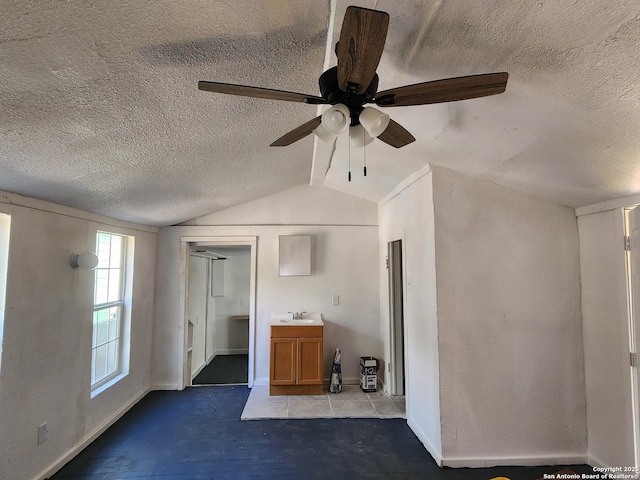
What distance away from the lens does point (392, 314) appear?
156 inches

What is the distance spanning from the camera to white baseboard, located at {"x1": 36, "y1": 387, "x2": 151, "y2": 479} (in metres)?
2.43

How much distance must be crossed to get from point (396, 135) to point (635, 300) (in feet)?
6.62

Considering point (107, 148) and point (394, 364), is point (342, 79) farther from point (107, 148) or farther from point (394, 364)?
point (394, 364)

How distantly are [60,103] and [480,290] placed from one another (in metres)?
2.86

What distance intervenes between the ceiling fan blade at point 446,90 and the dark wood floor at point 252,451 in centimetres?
257

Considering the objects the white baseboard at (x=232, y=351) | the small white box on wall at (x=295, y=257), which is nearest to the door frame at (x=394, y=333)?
the small white box on wall at (x=295, y=257)

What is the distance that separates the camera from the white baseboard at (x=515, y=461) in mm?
2516

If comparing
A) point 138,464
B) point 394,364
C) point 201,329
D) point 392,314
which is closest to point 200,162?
point 138,464

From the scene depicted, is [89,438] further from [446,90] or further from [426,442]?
[446,90]

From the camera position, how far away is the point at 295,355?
3.90 meters

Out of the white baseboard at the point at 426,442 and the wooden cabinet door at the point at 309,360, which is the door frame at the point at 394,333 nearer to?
the white baseboard at the point at 426,442

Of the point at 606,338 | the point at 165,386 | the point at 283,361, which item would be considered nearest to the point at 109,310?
the point at 165,386

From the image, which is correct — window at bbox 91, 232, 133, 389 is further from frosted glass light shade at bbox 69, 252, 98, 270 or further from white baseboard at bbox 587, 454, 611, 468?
white baseboard at bbox 587, 454, 611, 468

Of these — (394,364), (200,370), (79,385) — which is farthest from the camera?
(200,370)
